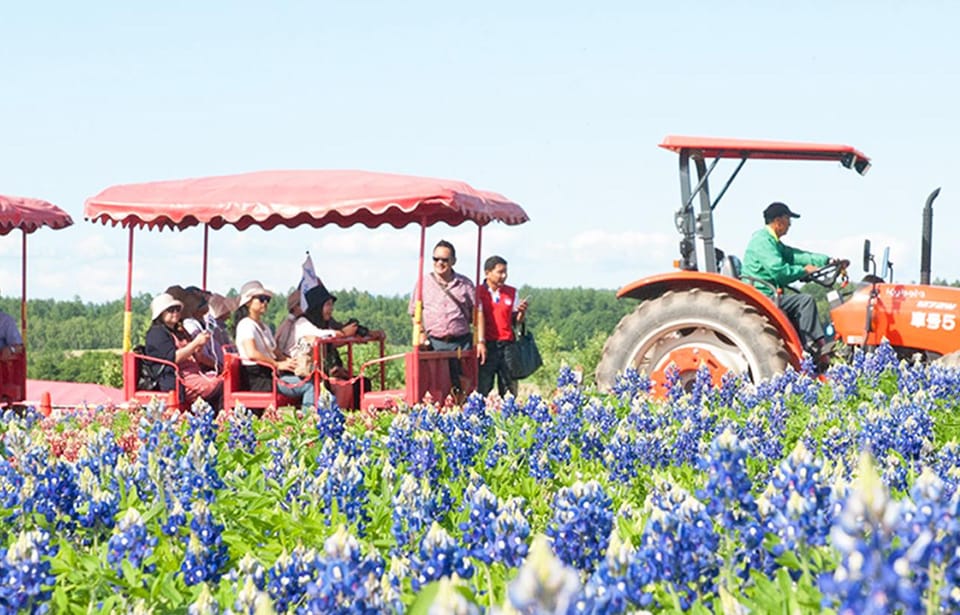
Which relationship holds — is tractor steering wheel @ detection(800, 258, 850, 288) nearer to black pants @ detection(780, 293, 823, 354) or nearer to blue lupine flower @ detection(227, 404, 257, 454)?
black pants @ detection(780, 293, 823, 354)

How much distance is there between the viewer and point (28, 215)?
12438 mm

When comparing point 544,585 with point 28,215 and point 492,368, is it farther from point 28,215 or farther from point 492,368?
point 28,215

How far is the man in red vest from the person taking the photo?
37.6ft

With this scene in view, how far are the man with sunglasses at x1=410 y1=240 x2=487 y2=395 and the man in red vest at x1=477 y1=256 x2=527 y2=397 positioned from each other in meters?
0.30

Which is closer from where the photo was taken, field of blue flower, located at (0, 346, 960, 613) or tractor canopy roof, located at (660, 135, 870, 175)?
field of blue flower, located at (0, 346, 960, 613)

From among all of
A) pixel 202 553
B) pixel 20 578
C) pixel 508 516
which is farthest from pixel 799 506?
pixel 20 578

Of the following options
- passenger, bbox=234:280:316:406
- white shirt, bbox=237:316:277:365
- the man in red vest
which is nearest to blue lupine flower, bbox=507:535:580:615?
passenger, bbox=234:280:316:406

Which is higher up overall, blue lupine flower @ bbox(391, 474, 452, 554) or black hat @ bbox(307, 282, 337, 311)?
black hat @ bbox(307, 282, 337, 311)

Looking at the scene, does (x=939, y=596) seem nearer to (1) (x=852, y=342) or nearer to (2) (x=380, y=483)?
(2) (x=380, y=483)

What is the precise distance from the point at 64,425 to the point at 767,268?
19.5ft

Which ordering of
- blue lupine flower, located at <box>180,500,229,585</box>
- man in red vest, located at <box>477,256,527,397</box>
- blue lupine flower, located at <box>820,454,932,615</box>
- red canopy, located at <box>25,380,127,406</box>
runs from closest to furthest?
blue lupine flower, located at <box>820,454,932,615</box>, blue lupine flower, located at <box>180,500,229,585</box>, man in red vest, located at <box>477,256,527,397</box>, red canopy, located at <box>25,380,127,406</box>

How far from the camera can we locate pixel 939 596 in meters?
2.31

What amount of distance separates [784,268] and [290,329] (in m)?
4.19

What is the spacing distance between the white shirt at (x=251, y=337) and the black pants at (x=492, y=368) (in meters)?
2.22
